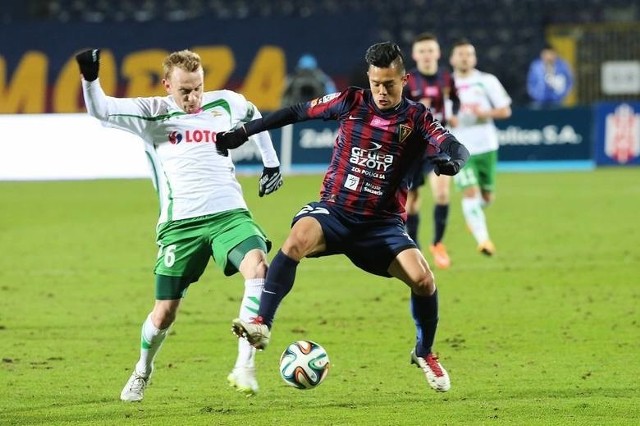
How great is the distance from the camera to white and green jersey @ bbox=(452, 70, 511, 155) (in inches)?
518

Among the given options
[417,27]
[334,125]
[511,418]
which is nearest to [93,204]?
[334,125]

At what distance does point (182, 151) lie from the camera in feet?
22.8

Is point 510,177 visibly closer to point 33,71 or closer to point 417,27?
point 417,27

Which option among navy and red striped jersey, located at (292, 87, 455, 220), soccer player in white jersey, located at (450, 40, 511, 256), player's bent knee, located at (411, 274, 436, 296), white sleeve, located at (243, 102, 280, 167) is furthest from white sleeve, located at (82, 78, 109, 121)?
soccer player in white jersey, located at (450, 40, 511, 256)

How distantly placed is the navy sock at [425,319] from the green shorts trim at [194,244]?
0.89 m

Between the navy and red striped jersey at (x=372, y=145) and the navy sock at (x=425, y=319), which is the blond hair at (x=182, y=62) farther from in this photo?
the navy sock at (x=425, y=319)

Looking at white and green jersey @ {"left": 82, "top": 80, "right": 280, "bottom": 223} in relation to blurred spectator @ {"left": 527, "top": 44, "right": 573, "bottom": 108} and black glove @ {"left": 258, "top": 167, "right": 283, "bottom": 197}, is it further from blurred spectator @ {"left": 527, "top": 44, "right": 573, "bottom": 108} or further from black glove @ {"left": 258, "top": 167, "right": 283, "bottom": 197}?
blurred spectator @ {"left": 527, "top": 44, "right": 573, "bottom": 108}

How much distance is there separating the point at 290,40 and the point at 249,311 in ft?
67.2

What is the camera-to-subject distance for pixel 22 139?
22.2 metres

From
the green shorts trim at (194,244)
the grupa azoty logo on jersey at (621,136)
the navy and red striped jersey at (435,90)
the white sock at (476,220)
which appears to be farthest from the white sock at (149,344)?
the grupa azoty logo on jersey at (621,136)

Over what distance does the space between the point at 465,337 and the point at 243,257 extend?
2770mm

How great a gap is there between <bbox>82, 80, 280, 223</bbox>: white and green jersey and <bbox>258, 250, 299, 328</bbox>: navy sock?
0.50 meters

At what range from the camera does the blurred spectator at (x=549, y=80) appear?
82.7ft

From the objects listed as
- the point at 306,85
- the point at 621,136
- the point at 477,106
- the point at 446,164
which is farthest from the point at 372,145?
the point at 621,136
